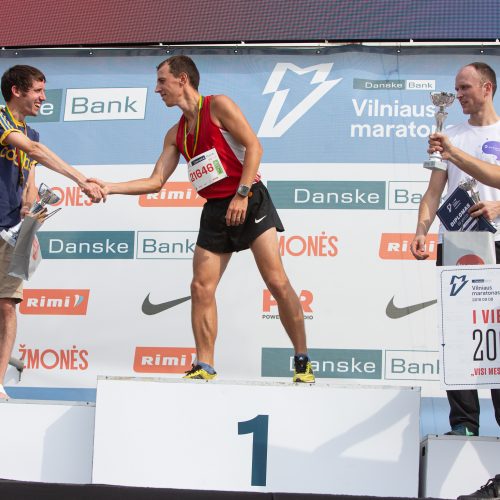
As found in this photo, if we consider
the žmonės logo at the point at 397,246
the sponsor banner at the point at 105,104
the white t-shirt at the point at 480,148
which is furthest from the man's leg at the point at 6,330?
the žmonės logo at the point at 397,246

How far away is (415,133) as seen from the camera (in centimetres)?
535

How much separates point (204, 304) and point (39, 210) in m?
0.81

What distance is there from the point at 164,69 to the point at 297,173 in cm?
135

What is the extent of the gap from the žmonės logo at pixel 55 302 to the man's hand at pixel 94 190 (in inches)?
51.5

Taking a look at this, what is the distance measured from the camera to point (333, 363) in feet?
17.1

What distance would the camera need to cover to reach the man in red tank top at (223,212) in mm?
4102

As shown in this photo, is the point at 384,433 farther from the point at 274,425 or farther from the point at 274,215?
the point at 274,215

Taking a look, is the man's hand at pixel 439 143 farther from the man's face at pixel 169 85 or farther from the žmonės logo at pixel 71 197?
the žmonės logo at pixel 71 197

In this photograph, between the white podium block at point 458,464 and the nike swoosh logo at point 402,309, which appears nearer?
the white podium block at point 458,464

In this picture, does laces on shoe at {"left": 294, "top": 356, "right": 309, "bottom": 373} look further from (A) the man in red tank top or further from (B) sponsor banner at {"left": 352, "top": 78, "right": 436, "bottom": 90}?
(B) sponsor banner at {"left": 352, "top": 78, "right": 436, "bottom": 90}

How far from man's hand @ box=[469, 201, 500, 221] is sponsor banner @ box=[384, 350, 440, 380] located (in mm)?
1612

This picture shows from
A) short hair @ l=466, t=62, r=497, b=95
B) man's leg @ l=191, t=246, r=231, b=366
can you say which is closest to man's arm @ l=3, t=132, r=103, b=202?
man's leg @ l=191, t=246, r=231, b=366

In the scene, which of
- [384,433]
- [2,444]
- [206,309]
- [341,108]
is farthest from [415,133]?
[2,444]

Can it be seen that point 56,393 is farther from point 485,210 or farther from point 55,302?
point 485,210
